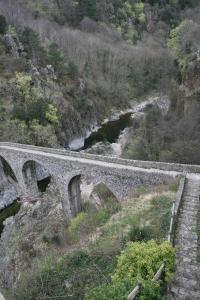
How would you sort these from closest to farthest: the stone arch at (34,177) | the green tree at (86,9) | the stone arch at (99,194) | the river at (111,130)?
the stone arch at (99,194) → the stone arch at (34,177) → the river at (111,130) → the green tree at (86,9)

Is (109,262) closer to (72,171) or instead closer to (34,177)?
(72,171)

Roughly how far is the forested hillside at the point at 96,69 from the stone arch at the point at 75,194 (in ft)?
25.3

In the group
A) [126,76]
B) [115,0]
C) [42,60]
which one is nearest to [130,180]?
[42,60]

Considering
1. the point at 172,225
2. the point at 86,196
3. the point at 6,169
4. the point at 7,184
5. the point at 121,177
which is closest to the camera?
the point at 172,225

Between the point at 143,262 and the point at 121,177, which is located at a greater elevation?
the point at 121,177

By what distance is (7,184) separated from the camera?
31844mm

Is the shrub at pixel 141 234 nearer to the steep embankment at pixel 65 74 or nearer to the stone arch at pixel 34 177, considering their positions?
the stone arch at pixel 34 177

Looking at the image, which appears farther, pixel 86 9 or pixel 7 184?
pixel 86 9

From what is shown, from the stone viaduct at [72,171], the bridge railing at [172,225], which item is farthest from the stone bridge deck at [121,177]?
the bridge railing at [172,225]

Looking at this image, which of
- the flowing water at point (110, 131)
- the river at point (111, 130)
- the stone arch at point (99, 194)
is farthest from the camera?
the flowing water at point (110, 131)

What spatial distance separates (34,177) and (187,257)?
2194 cm

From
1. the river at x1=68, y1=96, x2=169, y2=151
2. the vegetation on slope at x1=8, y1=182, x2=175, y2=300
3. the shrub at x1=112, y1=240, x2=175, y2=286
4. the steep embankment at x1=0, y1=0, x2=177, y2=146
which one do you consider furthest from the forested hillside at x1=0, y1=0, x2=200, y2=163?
the shrub at x1=112, y1=240, x2=175, y2=286

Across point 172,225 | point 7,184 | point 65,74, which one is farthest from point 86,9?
point 172,225

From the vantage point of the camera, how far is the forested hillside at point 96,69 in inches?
1302
